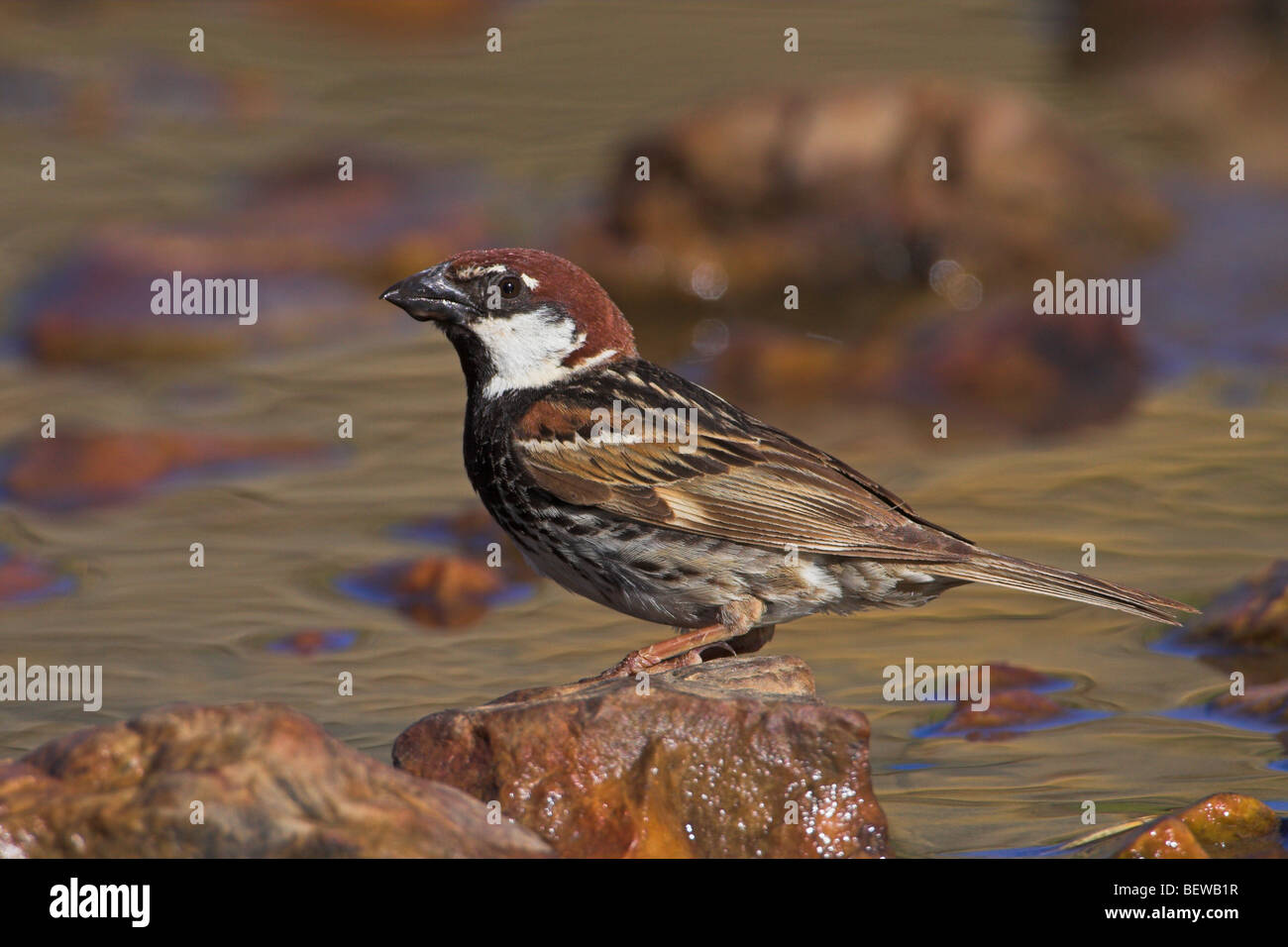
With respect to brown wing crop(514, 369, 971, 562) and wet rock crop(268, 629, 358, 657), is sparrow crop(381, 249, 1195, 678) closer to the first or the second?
brown wing crop(514, 369, 971, 562)

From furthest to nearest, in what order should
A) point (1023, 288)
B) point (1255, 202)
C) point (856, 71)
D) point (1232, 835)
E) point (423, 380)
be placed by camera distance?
point (856, 71) → point (1255, 202) → point (1023, 288) → point (423, 380) → point (1232, 835)

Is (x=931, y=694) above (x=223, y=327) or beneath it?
beneath

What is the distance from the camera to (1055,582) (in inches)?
253

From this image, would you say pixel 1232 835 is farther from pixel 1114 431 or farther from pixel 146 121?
pixel 146 121

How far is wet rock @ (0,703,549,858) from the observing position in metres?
4.74

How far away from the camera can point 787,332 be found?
12383 mm

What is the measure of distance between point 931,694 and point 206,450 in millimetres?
4787

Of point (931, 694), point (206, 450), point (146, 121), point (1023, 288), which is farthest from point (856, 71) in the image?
point (931, 694)

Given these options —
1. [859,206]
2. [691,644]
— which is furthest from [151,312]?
[691,644]

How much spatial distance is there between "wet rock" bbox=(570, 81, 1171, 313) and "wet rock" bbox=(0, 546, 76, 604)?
17.0ft

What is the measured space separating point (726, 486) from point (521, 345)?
Answer: 0.97 meters

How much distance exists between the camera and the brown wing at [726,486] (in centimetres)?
661

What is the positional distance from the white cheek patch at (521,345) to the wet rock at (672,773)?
1.73 m

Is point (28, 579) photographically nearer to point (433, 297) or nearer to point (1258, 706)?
point (433, 297)
